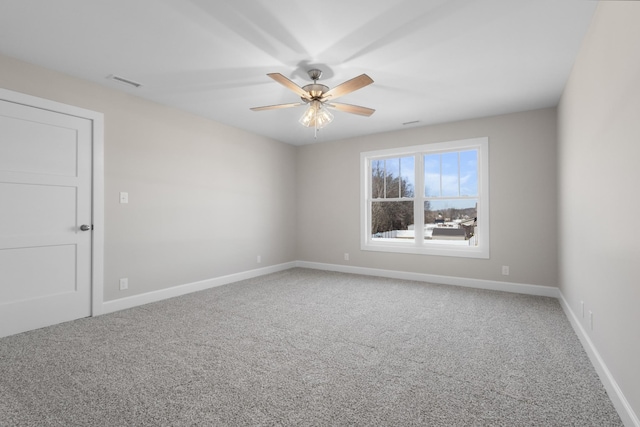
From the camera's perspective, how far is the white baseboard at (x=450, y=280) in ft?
13.7

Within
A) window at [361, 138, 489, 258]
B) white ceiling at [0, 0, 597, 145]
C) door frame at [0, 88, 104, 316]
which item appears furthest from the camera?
window at [361, 138, 489, 258]

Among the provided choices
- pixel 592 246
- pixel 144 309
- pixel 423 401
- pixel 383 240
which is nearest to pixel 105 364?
pixel 144 309

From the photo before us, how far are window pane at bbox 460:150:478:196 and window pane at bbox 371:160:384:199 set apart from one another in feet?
4.34

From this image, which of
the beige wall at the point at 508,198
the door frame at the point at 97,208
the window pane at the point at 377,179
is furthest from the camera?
the window pane at the point at 377,179

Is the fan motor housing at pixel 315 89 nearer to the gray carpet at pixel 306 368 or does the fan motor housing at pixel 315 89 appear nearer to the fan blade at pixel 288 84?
the fan blade at pixel 288 84

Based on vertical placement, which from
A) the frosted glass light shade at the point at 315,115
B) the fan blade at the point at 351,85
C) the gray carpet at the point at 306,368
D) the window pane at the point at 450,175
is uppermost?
the fan blade at the point at 351,85

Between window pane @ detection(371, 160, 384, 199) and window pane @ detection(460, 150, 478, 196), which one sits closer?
window pane @ detection(460, 150, 478, 196)

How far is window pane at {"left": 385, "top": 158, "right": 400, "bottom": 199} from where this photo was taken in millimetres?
5461

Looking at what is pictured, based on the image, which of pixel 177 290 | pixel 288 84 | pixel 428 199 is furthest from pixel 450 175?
pixel 177 290

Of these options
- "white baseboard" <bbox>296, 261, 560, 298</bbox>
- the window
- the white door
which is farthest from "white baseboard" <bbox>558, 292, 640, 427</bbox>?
the white door

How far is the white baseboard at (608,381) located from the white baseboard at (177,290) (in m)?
4.26

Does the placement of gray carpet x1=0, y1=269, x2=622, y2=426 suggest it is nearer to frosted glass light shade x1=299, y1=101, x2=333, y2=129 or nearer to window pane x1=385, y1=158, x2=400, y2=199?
frosted glass light shade x1=299, y1=101, x2=333, y2=129

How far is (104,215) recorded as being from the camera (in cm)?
348

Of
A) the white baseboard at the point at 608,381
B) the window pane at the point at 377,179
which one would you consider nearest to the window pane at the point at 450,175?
the window pane at the point at 377,179
